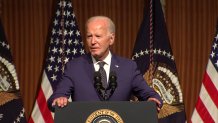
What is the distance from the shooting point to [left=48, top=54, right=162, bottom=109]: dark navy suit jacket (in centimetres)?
238

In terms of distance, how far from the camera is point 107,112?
80.3 inches

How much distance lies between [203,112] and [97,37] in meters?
2.85

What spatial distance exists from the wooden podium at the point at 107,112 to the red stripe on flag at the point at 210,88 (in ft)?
9.46

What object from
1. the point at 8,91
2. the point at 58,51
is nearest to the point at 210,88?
the point at 58,51

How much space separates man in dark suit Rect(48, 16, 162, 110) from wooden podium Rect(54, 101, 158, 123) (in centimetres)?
21

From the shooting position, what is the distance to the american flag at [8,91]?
15.4 ft

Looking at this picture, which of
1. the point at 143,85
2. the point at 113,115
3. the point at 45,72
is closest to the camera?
the point at 113,115

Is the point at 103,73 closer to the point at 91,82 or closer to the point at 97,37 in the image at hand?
the point at 91,82

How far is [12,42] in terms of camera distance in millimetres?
4902

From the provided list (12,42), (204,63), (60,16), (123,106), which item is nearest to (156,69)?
(204,63)

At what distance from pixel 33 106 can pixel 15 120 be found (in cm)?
25

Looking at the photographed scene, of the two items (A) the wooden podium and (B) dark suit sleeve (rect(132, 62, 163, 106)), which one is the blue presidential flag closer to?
(B) dark suit sleeve (rect(132, 62, 163, 106))

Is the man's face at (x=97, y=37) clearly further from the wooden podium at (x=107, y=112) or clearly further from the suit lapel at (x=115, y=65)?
the wooden podium at (x=107, y=112)

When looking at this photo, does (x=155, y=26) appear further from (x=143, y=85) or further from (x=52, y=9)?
(x=143, y=85)
